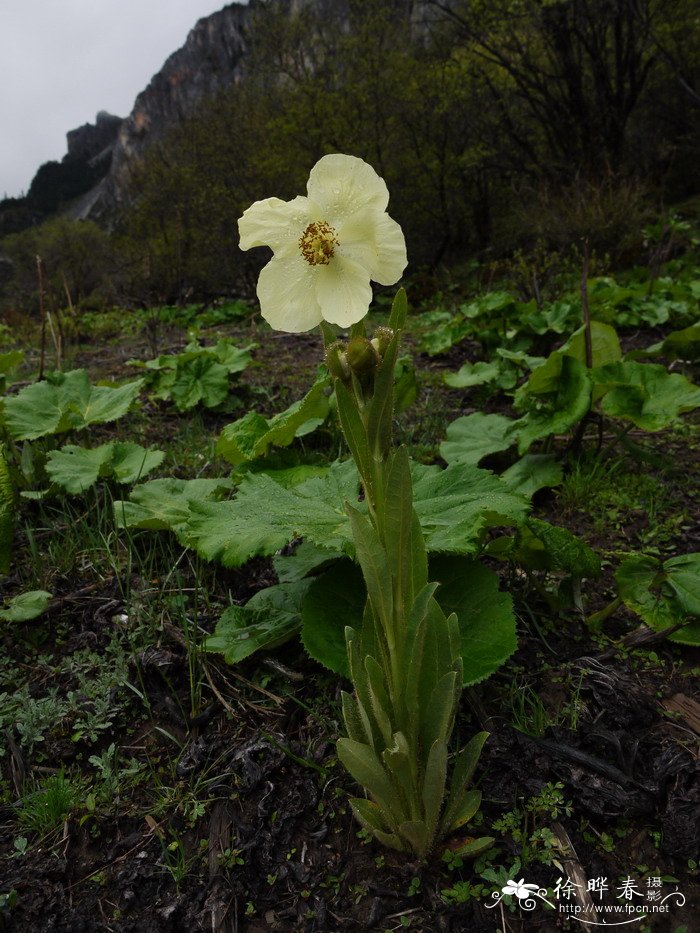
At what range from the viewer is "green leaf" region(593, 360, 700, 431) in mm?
1921

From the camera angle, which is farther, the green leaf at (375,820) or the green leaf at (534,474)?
the green leaf at (534,474)

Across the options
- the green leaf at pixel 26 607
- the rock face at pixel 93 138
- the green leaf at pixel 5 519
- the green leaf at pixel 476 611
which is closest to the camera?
the green leaf at pixel 476 611

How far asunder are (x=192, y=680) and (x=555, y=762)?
75 centimetres

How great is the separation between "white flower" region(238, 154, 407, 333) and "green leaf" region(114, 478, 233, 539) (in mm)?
927

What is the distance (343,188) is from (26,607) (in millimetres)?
1341

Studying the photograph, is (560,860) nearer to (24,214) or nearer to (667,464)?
(667,464)

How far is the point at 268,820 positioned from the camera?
42.7 inches

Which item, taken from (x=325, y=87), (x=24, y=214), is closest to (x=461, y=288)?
(x=325, y=87)

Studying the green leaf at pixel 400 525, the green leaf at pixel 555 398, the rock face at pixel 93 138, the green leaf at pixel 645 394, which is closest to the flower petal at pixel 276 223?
the green leaf at pixel 400 525

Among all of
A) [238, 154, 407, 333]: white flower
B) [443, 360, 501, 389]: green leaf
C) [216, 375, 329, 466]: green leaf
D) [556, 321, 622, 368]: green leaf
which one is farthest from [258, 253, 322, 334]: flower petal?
[443, 360, 501, 389]: green leaf

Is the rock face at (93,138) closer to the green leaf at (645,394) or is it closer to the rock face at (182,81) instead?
the rock face at (182,81)

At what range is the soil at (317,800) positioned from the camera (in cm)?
95

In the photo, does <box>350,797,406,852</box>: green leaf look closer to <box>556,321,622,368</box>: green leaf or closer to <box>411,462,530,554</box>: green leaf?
<box>411,462,530,554</box>: green leaf

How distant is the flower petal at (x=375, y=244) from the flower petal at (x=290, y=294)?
7 cm
